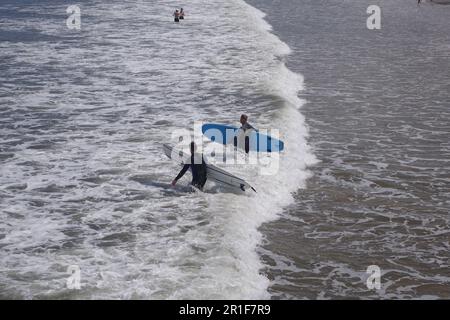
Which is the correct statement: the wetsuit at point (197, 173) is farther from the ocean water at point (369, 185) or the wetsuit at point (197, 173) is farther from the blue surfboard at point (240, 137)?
the blue surfboard at point (240, 137)

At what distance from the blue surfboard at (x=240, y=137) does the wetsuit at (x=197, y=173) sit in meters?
3.99

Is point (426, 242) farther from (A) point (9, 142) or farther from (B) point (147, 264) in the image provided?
(A) point (9, 142)

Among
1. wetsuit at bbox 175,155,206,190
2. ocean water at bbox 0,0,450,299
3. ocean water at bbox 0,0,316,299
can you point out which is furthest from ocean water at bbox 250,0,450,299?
wetsuit at bbox 175,155,206,190

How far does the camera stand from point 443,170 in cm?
2034

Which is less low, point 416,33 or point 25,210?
point 416,33

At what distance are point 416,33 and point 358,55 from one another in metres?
11.9

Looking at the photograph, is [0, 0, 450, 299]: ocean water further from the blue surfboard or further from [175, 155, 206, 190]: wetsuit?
the blue surfboard

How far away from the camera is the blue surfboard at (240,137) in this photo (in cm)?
2214

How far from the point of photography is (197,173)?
18219 mm

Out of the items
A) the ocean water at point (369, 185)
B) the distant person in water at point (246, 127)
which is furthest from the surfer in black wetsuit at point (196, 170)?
the distant person in water at point (246, 127)

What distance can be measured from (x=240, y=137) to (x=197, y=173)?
428cm

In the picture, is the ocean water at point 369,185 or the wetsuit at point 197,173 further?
the wetsuit at point 197,173
